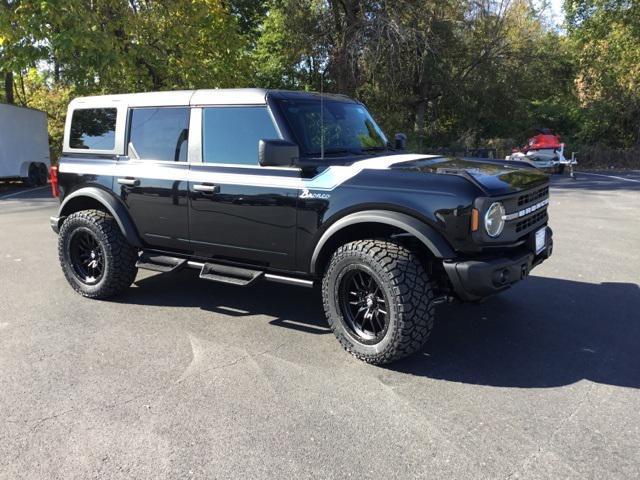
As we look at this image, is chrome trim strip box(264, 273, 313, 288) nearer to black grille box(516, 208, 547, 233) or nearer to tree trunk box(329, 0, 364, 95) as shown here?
black grille box(516, 208, 547, 233)

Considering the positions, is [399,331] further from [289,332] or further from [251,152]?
[251,152]

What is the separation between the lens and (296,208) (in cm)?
415

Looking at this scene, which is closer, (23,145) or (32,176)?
(23,145)

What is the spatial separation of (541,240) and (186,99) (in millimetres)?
3172

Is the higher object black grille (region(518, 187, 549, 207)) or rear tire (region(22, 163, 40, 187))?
black grille (region(518, 187, 549, 207))

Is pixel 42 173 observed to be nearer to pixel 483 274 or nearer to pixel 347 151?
pixel 347 151

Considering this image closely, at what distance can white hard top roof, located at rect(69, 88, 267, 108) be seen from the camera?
447 centimetres

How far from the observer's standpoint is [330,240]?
4090 mm

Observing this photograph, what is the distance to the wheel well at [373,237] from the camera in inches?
156

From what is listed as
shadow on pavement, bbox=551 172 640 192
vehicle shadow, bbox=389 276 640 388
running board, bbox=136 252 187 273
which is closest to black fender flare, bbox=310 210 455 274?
vehicle shadow, bbox=389 276 640 388

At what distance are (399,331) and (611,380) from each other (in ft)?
4.53

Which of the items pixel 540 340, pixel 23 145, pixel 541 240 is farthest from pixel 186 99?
pixel 23 145

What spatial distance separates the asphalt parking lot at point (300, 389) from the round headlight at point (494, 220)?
95cm

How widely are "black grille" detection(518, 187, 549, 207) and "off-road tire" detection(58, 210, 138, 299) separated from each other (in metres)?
3.54
